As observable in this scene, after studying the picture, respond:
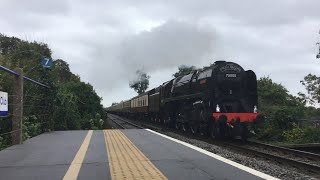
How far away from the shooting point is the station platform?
6.82 metres

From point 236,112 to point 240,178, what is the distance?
14.1 meters

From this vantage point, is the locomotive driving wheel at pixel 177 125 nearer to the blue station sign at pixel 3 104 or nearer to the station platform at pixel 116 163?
the station platform at pixel 116 163

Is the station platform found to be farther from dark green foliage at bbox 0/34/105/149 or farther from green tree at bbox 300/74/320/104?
green tree at bbox 300/74/320/104

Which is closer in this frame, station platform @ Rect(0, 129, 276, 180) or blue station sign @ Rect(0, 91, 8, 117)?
station platform @ Rect(0, 129, 276, 180)

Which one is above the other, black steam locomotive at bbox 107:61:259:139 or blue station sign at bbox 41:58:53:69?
blue station sign at bbox 41:58:53:69

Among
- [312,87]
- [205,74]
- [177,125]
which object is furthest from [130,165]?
[312,87]

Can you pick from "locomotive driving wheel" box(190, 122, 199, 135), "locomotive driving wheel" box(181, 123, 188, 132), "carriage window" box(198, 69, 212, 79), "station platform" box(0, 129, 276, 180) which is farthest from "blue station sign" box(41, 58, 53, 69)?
"locomotive driving wheel" box(181, 123, 188, 132)

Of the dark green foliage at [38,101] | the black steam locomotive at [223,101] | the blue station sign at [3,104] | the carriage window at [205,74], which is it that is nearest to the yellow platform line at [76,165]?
the blue station sign at [3,104]

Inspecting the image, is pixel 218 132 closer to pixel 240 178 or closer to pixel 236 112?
pixel 236 112

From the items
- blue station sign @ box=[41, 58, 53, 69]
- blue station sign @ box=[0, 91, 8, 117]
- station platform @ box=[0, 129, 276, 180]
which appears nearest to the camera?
station platform @ box=[0, 129, 276, 180]

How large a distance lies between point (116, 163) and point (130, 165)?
35cm

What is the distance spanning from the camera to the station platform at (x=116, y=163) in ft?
22.4

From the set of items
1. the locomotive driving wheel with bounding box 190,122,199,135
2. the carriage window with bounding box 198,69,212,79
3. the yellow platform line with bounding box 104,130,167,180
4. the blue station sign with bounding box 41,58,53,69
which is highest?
the carriage window with bounding box 198,69,212,79

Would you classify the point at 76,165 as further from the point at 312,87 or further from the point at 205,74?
the point at 312,87
